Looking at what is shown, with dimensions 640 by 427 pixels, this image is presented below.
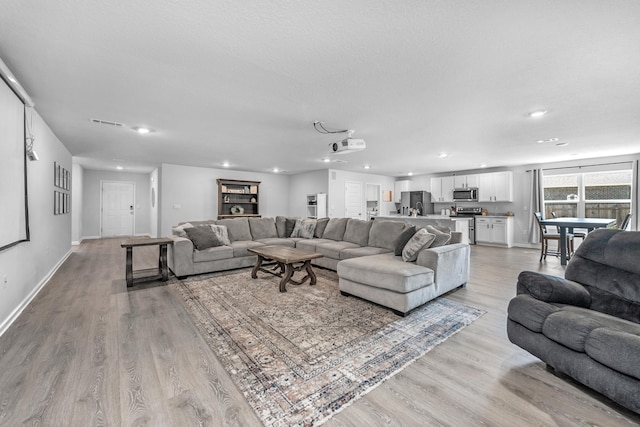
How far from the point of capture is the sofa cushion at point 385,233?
4406mm

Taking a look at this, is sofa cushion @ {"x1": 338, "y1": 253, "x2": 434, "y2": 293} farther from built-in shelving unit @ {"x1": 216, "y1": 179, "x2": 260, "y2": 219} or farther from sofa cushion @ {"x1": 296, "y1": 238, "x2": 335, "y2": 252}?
built-in shelving unit @ {"x1": 216, "y1": 179, "x2": 260, "y2": 219}

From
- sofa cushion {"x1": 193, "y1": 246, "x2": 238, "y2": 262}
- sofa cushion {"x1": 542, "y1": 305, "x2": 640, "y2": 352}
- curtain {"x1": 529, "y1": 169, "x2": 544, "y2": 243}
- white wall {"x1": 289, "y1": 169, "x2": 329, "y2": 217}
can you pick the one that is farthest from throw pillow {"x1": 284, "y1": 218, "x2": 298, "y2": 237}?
curtain {"x1": 529, "y1": 169, "x2": 544, "y2": 243}

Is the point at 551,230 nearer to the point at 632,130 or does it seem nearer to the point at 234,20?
the point at 632,130

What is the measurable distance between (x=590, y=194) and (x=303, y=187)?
7.92 m

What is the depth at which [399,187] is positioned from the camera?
35.1 ft

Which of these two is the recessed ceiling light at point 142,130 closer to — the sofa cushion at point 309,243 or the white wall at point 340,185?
the sofa cushion at point 309,243

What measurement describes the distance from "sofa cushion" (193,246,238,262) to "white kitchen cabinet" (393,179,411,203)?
25.5 feet

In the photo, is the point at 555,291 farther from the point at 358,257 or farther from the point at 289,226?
the point at 289,226

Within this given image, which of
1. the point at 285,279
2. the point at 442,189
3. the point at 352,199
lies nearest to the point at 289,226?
the point at 285,279

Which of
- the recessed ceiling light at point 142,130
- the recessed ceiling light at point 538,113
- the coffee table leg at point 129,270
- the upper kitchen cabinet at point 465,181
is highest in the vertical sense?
the recessed ceiling light at point 142,130

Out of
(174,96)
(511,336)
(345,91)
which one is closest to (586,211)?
(511,336)

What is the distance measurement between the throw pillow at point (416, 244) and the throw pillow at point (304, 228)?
272cm

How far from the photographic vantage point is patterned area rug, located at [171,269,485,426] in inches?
64.0

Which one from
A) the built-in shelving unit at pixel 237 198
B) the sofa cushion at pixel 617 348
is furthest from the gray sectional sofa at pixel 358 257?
the built-in shelving unit at pixel 237 198
